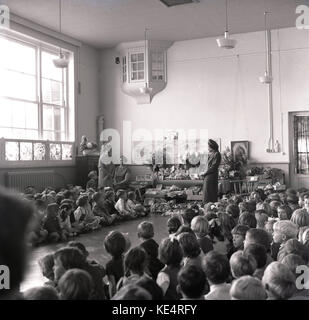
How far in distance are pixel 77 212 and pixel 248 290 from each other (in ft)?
21.8

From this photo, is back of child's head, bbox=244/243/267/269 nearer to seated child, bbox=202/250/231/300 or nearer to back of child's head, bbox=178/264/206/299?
seated child, bbox=202/250/231/300

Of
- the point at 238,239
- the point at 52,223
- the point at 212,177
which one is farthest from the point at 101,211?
the point at 238,239

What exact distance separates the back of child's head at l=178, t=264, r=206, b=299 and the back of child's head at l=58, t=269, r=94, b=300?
549 millimetres

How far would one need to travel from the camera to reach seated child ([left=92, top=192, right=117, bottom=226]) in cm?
962

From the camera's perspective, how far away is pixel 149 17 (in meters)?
12.5

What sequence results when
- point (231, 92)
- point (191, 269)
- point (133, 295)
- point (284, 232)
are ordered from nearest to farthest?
point (133, 295) < point (191, 269) < point (284, 232) < point (231, 92)

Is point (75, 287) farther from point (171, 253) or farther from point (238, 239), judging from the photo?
point (238, 239)

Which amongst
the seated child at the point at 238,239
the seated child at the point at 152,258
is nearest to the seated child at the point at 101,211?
the seated child at the point at 238,239

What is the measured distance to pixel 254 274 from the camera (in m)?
3.22

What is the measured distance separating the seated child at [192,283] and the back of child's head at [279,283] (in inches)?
14.7

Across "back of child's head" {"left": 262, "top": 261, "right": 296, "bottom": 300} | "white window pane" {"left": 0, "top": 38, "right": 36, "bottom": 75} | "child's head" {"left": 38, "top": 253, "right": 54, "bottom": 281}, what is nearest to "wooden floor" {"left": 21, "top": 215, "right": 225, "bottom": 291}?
"child's head" {"left": 38, "top": 253, "right": 54, "bottom": 281}

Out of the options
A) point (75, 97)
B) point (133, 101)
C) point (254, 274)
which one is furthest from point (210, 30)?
point (254, 274)

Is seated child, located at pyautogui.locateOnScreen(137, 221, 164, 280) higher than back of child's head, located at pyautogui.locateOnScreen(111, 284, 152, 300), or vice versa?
back of child's head, located at pyautogui.locateOnScreen(111, 284, 152, 300)
